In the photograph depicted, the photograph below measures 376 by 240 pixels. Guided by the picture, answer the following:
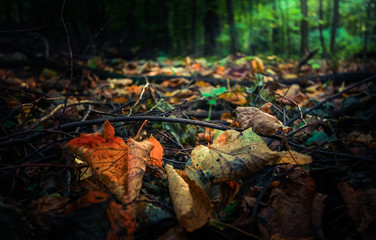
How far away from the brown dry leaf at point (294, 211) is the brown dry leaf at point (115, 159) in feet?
1.52

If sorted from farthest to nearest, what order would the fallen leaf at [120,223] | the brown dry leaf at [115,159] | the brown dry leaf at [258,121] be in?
1. the brown dry leaf at [258,121]
2. the brown dry leaf at [115,159]
3. the fallen leaf at [120,223]

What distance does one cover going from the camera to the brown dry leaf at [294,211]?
2.20ft

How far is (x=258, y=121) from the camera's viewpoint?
1050mm

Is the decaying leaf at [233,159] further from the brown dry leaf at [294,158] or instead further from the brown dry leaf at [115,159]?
the brown dry leaf at [115,159]

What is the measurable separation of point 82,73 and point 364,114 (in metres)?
3.01

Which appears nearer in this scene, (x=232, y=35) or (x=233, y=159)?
(x=233, y=159)

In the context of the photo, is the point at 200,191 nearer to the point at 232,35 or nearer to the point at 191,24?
the point at 232,35

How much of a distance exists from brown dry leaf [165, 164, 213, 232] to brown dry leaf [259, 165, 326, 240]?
190mm

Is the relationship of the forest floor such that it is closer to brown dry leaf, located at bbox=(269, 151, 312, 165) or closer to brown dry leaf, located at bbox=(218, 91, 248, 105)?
brown dry leaf, located at bbox=(269, 151, 312, 165)

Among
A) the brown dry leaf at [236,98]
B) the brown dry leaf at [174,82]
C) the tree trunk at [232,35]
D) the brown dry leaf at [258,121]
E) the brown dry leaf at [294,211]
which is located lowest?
the brown dry leaf at [294,211]

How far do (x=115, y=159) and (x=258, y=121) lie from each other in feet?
2.28

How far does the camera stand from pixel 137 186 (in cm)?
75

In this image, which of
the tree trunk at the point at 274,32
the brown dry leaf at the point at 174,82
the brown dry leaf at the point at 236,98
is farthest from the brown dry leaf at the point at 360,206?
the tree trunk at the point at 274,32

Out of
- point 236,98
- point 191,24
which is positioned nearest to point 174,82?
point 236,98
